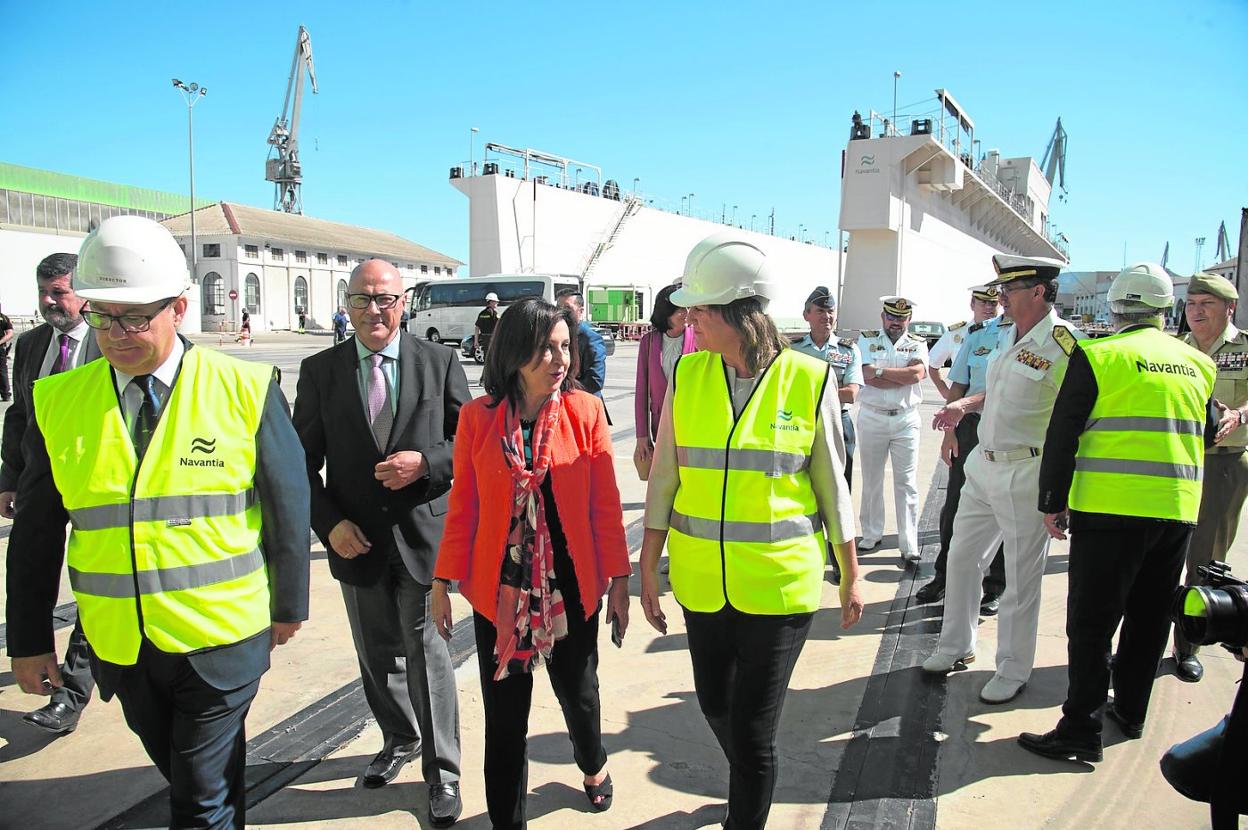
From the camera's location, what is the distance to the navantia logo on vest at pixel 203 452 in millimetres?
1854

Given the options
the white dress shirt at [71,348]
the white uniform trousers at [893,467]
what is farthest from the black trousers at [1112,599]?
the white dress shirt at [71,348]

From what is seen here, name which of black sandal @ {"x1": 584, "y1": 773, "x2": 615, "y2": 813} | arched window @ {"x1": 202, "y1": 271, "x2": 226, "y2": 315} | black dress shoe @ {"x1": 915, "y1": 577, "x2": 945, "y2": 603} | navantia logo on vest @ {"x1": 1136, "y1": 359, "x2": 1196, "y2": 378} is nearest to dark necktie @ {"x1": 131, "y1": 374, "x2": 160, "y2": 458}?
black sandal @ {"x1": 584, "y1": 773, "x2": 615, "y2": 813}

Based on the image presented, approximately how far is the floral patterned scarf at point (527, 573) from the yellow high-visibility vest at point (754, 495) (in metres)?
0.41

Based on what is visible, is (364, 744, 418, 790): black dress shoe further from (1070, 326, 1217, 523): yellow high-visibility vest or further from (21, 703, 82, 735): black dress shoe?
(1070, 326, 1217, 523): yellow high-visibility vest

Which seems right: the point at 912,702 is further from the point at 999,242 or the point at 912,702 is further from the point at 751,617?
the point at 999,242

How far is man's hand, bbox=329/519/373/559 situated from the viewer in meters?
2.67

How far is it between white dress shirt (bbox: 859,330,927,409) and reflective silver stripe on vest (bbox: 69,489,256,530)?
465cm

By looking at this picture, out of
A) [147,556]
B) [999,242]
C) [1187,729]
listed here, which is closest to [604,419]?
[147,556]

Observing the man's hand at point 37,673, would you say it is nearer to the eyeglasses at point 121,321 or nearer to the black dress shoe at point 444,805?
the eyeglasses at point 121,321

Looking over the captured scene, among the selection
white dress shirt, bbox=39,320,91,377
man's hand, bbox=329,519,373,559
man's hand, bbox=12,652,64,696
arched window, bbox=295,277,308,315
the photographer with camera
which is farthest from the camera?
arched window, bbox=295,277,308,315

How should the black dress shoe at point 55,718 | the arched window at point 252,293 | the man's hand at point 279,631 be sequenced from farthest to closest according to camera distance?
the arched window at point 252,293
the black dress shoe at point 55,718
the man's hand at point 279,631

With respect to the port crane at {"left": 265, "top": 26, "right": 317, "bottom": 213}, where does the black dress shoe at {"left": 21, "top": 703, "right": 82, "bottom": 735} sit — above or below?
below

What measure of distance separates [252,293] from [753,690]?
4776cm

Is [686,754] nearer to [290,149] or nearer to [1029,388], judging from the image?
[1029,388]
